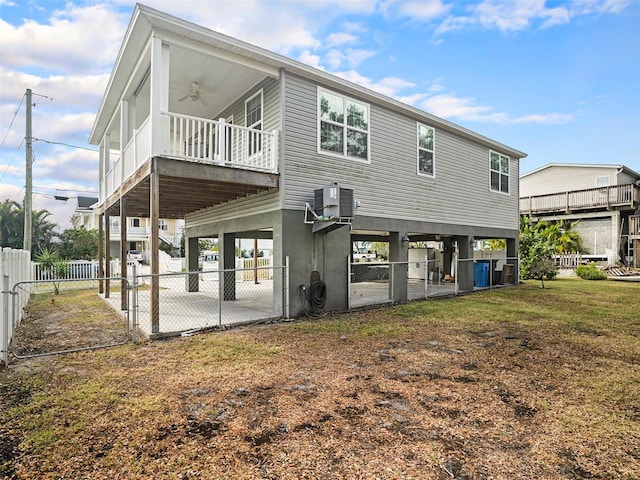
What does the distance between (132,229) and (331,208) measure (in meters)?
31.2

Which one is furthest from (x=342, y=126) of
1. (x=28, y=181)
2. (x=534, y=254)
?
(x=28, y=181)

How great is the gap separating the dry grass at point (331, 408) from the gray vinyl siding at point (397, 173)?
13.4ft

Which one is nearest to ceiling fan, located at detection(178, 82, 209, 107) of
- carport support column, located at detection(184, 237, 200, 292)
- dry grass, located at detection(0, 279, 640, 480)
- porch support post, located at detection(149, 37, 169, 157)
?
porch support post, located at detection(149, 37, 169, 157)

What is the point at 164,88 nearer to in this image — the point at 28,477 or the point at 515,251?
the point at 28,477

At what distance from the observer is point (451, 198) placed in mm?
12727

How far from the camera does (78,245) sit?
78.5 feet

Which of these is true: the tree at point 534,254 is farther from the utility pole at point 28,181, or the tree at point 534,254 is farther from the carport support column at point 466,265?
the utility pole at point 28,181

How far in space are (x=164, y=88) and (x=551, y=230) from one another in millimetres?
24217

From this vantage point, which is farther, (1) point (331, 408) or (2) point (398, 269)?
(2) point (398, 269)

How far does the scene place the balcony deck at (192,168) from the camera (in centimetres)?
696

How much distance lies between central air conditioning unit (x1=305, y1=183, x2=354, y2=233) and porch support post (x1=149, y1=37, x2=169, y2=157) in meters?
3.44

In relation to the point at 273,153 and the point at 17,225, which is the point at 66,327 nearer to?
the point at 273,153

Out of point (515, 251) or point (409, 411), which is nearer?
point (409, 411)

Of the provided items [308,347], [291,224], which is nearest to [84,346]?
[308,347]
